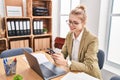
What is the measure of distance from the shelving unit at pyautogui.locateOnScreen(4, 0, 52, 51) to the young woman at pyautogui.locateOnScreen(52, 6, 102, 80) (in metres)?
1.19

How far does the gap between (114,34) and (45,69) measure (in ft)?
4.88

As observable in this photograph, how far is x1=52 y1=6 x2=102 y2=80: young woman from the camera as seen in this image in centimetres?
124

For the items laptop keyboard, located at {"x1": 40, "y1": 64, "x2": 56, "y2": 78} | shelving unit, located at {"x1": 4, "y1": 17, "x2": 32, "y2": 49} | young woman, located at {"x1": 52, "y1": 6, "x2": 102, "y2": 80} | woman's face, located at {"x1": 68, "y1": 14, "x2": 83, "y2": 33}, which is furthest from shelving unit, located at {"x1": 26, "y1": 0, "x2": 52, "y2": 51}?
laptop keyboard, located at {"x1": 40, "y1": 64, "x2": 56, "y2": 78}

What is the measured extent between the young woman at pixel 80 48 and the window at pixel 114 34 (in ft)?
3.24

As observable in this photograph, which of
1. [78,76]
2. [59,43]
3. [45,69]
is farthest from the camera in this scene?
[59,43]

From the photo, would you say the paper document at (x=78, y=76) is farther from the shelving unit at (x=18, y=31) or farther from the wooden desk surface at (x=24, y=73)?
the shelving unit at (x=18, y=31)

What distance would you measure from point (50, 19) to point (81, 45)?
1.57 metres

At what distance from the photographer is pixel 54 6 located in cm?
306

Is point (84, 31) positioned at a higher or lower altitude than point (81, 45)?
higher

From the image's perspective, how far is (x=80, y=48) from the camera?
1.44 m

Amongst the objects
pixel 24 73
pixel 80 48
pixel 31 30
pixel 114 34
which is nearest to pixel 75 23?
pixel 80 48

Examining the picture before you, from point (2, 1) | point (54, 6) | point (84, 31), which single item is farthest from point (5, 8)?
point (84, 31)

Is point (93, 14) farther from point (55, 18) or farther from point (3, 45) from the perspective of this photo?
point (3, 45)

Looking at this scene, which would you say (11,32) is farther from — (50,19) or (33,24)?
(50,19)
